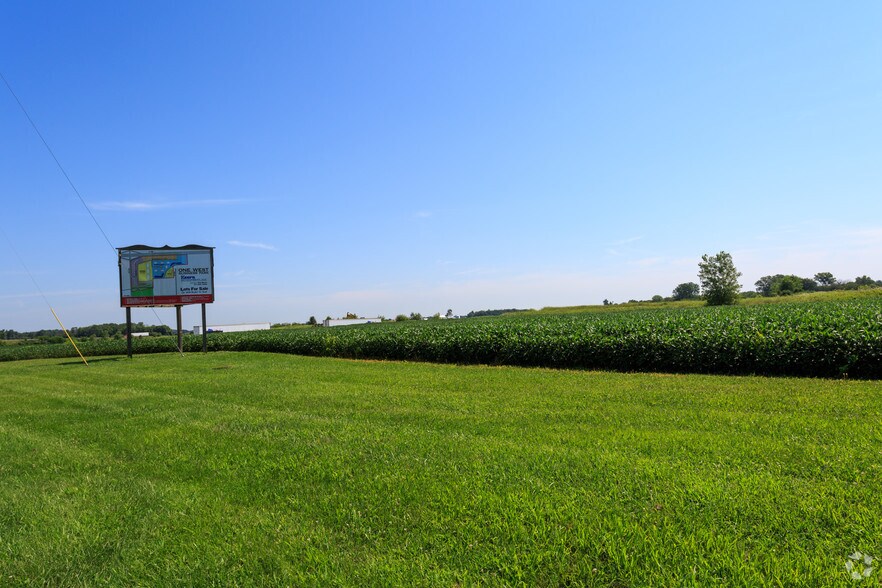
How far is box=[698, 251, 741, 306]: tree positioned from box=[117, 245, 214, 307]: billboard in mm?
65196

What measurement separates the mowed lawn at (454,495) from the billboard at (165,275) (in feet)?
52.6

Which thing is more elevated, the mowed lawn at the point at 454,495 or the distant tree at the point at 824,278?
the distant tree at the point at 824,278

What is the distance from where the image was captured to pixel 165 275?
73.7 feet

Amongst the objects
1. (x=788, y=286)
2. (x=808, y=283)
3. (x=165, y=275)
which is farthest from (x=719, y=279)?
(x=165, y=275)

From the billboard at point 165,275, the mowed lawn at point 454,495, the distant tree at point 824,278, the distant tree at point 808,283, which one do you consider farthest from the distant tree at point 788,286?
the mowed lawn at point 454,495

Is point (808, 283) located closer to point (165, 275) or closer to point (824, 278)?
point (824, 278)

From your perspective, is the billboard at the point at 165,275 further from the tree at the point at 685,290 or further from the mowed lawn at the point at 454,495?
the tree at the point at 685,290

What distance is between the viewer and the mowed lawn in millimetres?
2969

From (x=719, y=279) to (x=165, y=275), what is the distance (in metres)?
71.7

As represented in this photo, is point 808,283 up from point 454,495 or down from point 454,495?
up

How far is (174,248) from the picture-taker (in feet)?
73.8

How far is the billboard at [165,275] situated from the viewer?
22.0 meters

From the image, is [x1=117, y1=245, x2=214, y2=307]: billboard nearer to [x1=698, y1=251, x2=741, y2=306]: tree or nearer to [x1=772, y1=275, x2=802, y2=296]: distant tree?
[x1=698, y1=251, x2=741, y2=306]: tree

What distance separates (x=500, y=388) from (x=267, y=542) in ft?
22.4
